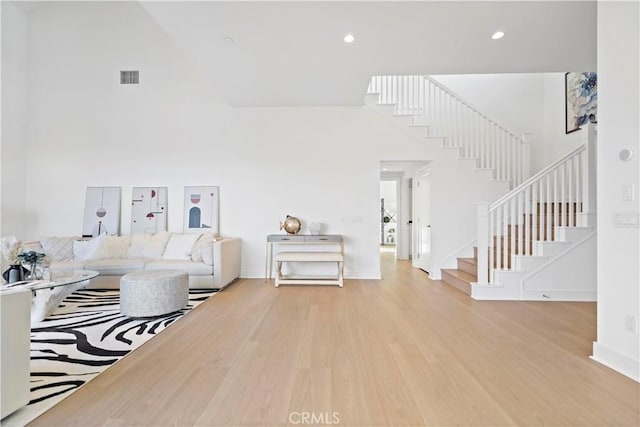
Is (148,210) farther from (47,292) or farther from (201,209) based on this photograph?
(47,292)

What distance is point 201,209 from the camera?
5289mm

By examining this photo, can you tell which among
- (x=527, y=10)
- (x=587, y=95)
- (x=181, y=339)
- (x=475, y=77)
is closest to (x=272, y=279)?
(x=181, y=339)

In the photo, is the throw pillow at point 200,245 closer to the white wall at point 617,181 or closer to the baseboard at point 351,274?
the baseboard at point 351,274

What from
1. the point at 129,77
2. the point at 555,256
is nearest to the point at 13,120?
the point at 129,77

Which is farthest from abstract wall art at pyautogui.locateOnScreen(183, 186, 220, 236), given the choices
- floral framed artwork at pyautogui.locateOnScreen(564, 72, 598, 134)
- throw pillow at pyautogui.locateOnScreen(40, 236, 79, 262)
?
floral framed artwork at pyautogui.locateOnScreen(564, 72, 598, 134)

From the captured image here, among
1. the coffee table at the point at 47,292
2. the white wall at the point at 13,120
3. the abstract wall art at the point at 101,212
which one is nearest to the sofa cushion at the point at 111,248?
the abstract wall art at the point at 101,212

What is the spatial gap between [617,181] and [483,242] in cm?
194

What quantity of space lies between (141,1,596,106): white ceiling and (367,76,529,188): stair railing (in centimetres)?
133

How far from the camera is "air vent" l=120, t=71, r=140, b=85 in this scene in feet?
18.0

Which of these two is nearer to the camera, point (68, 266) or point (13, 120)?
point (68, 266)

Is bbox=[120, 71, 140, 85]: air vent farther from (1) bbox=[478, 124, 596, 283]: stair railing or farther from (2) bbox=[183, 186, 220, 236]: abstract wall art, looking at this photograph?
(1) bbox=[478, 124, 596, 283]: stair railing

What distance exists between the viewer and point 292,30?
10.2 ft

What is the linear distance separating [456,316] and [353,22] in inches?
124

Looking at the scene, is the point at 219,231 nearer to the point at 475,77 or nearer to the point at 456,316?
the point at 456,316
